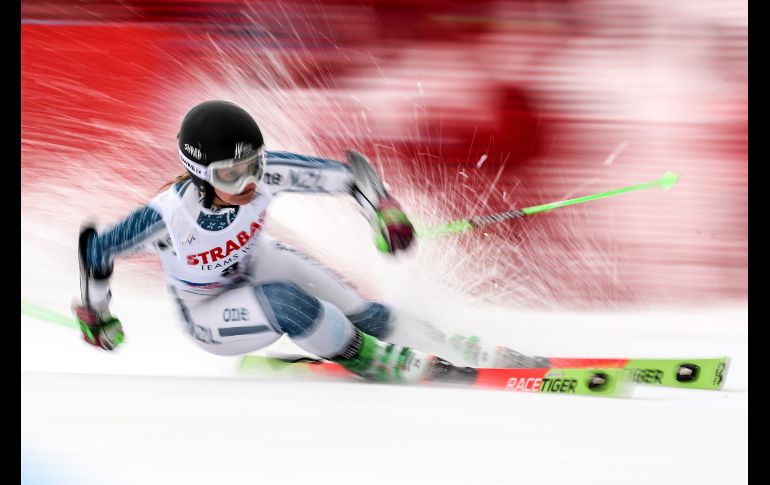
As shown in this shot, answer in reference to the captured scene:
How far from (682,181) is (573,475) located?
5.39ft

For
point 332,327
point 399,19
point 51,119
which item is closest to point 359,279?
point 332,327

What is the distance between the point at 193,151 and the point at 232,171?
0.42 ft

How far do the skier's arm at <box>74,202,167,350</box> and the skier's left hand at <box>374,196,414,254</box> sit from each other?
674mm

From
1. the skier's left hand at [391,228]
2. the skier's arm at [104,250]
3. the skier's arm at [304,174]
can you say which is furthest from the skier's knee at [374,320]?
the skier's arm at [104,250]

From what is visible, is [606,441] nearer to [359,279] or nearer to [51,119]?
[359,279]

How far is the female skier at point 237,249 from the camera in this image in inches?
98.6

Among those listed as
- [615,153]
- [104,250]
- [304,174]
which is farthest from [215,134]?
A: [615,153]

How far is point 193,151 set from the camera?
8.16 feet

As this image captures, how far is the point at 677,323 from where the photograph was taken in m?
3.59

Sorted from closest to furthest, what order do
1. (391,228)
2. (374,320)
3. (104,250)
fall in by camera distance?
(104,250) → (391,228) → (374,320)

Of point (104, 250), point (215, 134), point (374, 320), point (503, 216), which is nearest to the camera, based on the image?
point (215, 134)

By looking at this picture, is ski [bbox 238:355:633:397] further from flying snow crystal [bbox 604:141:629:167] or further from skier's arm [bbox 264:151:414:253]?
flying snow crystal [bbox 604:141:629:167]

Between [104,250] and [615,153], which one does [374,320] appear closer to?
[104,250]

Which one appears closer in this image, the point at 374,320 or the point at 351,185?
the point at 351,185
